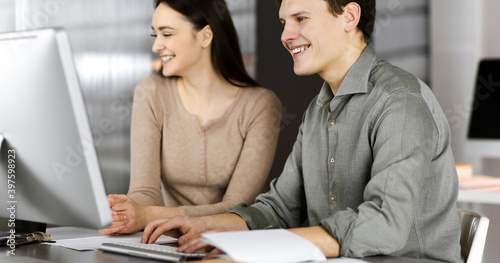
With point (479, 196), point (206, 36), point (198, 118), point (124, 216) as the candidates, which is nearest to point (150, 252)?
point (124, 216)

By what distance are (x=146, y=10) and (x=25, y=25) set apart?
3.05ft

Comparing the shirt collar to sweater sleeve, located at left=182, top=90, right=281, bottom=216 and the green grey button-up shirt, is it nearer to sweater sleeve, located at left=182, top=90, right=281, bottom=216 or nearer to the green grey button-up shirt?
the green grey button-up shirt

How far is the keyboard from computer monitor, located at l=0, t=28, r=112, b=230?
125 millimetres

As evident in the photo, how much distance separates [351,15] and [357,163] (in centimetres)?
36

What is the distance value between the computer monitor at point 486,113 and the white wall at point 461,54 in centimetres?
59

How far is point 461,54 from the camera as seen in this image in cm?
362

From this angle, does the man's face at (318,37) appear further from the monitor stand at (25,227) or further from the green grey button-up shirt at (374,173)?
the monitor stand at (25,227)

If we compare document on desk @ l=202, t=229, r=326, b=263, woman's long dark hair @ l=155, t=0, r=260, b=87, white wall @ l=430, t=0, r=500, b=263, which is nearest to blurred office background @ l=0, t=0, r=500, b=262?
white wall @ l=430, t=0, r=500, b=263

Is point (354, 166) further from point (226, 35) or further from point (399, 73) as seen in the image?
point (226, 35)

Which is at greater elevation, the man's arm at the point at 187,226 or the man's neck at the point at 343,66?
the man's neck at the point at 343,66

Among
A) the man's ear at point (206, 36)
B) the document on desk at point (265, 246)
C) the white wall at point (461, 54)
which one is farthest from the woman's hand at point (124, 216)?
the white wall at point (461, 54)

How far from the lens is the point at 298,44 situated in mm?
1442

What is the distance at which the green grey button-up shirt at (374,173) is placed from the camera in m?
1.08

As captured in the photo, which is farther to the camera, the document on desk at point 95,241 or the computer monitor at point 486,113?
the computer monitor at point 486,113
